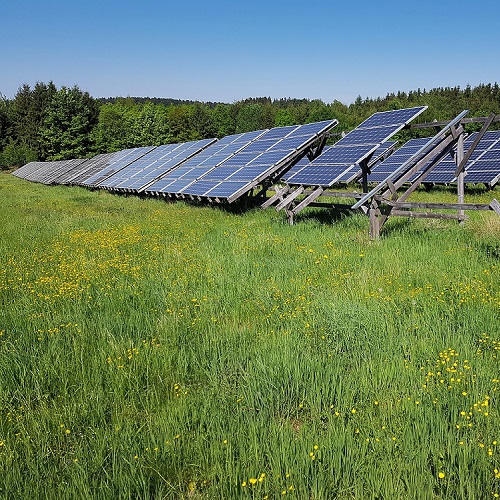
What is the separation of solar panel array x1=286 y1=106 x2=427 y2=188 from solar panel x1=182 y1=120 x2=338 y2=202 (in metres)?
2.21

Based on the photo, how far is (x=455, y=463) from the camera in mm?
3164

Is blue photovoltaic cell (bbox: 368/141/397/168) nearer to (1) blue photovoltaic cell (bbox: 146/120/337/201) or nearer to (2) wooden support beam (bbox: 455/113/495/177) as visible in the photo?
(1) blue photovoltaic cell (bbox: 146/120/337/201)

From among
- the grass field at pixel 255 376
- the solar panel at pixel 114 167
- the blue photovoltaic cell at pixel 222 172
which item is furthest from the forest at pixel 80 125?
the grass field at pixel 255 376

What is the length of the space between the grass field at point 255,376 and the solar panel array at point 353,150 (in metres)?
3.67

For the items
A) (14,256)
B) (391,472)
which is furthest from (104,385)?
(14,256)

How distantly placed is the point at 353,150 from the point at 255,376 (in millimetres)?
9908

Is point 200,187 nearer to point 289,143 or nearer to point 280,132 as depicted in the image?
point 289,143

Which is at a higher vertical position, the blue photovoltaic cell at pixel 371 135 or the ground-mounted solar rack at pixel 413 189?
the blue photovoltaic cell at pixel 371 135

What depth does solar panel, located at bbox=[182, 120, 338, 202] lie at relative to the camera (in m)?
15.9

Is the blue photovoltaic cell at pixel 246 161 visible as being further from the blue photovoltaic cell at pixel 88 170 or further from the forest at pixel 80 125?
the forest at pixel 80 125

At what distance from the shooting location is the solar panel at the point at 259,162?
15.9 meters

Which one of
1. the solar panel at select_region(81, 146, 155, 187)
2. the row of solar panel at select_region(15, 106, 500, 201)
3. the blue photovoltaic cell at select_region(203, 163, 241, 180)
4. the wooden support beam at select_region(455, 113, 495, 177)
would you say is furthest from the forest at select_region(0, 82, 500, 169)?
the wooden support beam at select_region(455, 113, 495, 177)

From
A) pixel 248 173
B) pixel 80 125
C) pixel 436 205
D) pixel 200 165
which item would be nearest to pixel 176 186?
pixel 200 165

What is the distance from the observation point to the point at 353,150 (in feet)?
42.7
